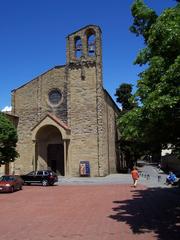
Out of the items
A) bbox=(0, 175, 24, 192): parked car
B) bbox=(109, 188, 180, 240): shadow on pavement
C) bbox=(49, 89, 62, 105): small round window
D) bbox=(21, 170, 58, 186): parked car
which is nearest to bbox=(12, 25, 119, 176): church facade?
bbox=(49, 89, 62, 105): small round window

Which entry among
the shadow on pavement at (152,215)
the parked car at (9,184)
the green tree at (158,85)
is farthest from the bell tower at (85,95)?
the green tree at (158,85)

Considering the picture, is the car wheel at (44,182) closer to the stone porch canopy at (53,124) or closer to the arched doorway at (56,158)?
the stone porch canopy at (53,124)

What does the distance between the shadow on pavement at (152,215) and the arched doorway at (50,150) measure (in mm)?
24783

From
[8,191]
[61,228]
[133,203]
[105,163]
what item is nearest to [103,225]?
[61,228]

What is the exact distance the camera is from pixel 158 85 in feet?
33.1

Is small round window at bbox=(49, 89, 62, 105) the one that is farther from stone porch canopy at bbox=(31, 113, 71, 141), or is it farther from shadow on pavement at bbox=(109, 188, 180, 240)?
shadow on pavement at bbox=(109, 188, 180, 240)

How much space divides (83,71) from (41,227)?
105 ft

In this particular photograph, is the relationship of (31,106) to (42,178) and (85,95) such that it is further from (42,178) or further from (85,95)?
(42,178)

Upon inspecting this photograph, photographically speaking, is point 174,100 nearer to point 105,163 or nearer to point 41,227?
point 41,227

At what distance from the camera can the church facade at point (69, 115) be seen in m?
41.6

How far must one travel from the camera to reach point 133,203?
18.8 m

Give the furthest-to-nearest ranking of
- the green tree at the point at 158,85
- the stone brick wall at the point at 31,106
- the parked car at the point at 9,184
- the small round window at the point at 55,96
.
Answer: the small round window at the point at 55,96, the stone brick wall at the point at 31,106, the parked car at the point at 9,184, the green tree at the point at 158,85

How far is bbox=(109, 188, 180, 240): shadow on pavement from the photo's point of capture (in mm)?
11578

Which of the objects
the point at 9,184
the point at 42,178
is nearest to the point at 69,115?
the point at 42,178
